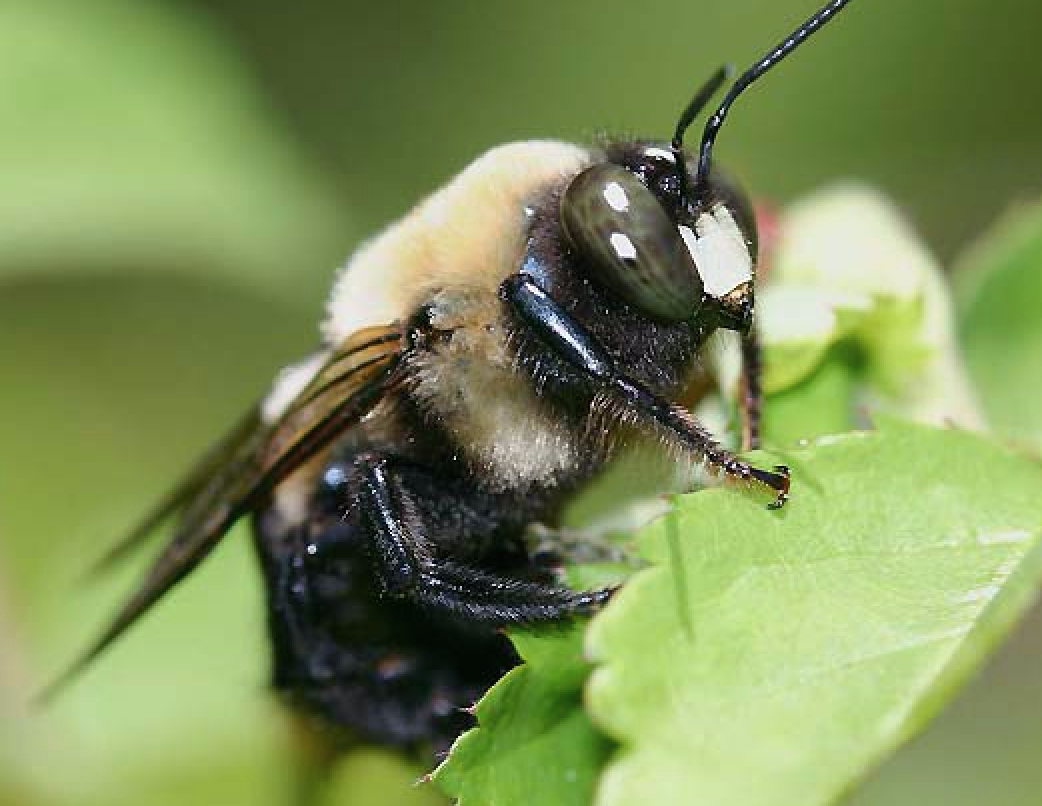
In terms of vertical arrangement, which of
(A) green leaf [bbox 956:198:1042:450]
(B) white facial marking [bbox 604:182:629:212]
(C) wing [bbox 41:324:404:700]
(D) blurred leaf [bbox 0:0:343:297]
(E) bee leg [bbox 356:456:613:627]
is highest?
(D) blurred leaf [bbox 0:0:343:297]

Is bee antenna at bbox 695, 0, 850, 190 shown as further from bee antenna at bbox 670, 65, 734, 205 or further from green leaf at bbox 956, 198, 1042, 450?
green leaf at bbox 956, 198, 1042, 450

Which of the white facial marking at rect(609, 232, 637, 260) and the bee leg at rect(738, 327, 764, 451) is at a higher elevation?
the white facial marking at rect(609, 232, 637, 260)

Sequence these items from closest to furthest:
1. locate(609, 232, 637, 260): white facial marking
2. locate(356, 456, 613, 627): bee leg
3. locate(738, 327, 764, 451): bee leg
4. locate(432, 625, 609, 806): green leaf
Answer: locate(432, 625, 609, 806): green leaf → locate(609, 232, 637, 260): white facial marking → locate(356, 456, 613, 627): bee leg → locate(738, 327, 764, 451): bee leg

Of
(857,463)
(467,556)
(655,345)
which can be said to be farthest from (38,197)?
(857,463)

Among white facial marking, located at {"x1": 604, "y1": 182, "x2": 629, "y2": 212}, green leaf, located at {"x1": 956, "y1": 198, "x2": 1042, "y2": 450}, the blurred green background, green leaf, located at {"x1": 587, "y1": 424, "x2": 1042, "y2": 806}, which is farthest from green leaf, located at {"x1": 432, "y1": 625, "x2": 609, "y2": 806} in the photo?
green leaf, located at {"x1": 956, "y1": 198, "x2": 1042, "y2": 450}

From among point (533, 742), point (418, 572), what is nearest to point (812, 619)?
point (533, 742)

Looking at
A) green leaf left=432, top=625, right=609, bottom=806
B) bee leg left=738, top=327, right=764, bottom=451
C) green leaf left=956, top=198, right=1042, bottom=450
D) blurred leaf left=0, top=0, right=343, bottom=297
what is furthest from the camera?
blurred leaf left=0, top=0, right=343, bottom=297
